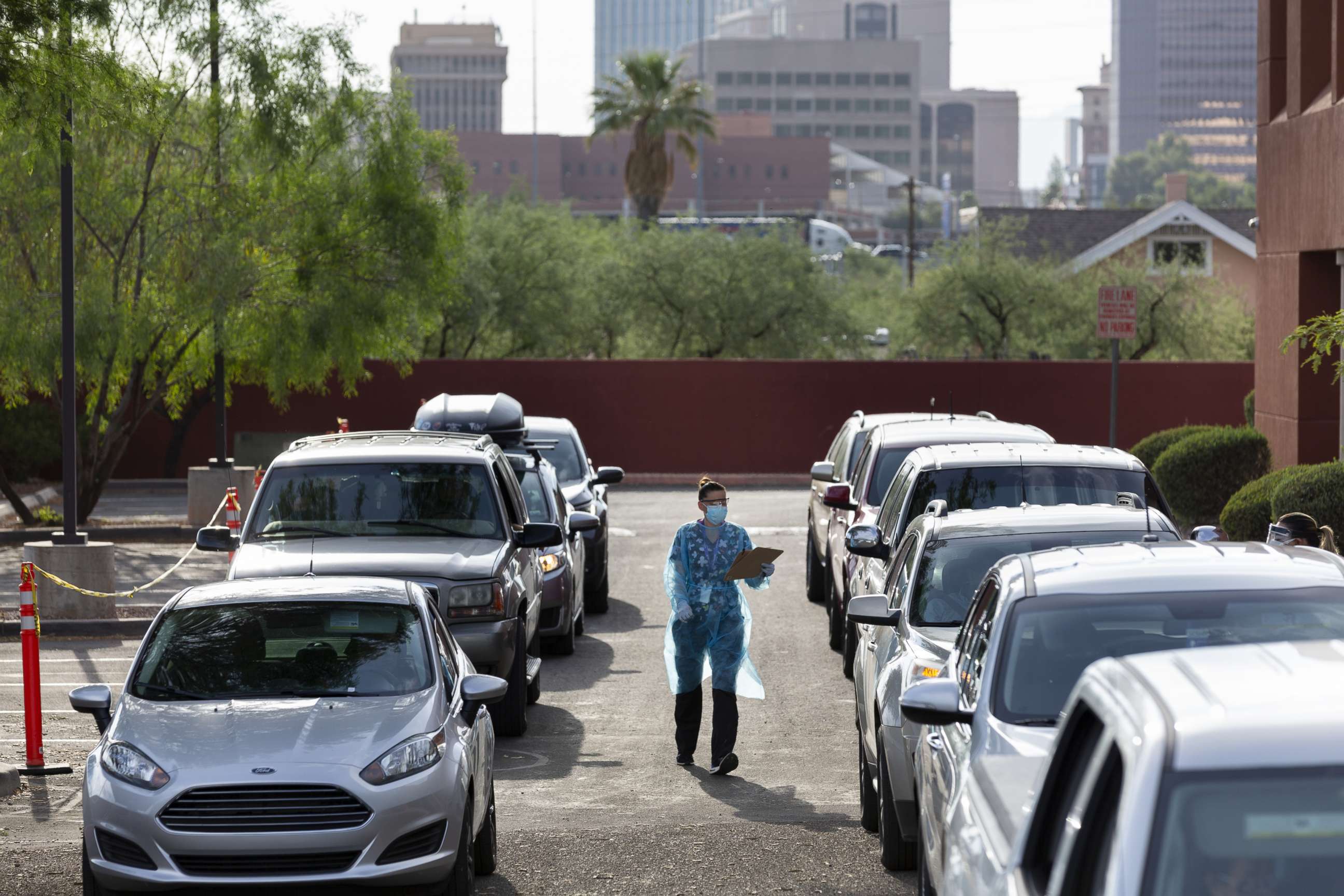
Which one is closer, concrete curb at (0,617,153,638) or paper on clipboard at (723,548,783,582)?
paper on clipboard at (723,548,783,582)

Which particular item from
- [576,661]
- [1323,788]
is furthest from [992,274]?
[1323,788]

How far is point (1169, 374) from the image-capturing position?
3491cm

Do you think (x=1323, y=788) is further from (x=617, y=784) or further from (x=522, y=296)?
(x=522, y=296)

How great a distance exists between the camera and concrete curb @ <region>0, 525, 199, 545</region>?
23578 mm

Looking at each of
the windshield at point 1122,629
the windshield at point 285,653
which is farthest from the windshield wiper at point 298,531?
the windshield at point 1122,629

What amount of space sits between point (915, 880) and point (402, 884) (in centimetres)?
246

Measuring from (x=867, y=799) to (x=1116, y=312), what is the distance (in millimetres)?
11479

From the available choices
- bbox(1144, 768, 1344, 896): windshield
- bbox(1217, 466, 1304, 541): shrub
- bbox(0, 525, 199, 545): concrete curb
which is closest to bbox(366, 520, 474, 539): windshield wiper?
bbox(1217, 466, 1304, 541): shrub

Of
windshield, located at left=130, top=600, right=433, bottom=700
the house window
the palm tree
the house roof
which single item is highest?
the palm tree

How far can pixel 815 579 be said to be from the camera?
18.6 metres

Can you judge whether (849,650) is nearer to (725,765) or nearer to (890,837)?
(725,765)

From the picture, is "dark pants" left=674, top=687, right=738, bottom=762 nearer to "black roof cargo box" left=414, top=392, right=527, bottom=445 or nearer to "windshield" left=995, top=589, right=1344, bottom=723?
"windshield" left=995, top=589, right=1344, bottom=723

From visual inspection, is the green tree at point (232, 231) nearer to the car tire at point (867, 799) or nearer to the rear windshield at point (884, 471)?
the rear windshield at point (884, 471)

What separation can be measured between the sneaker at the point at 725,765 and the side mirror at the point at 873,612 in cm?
234
